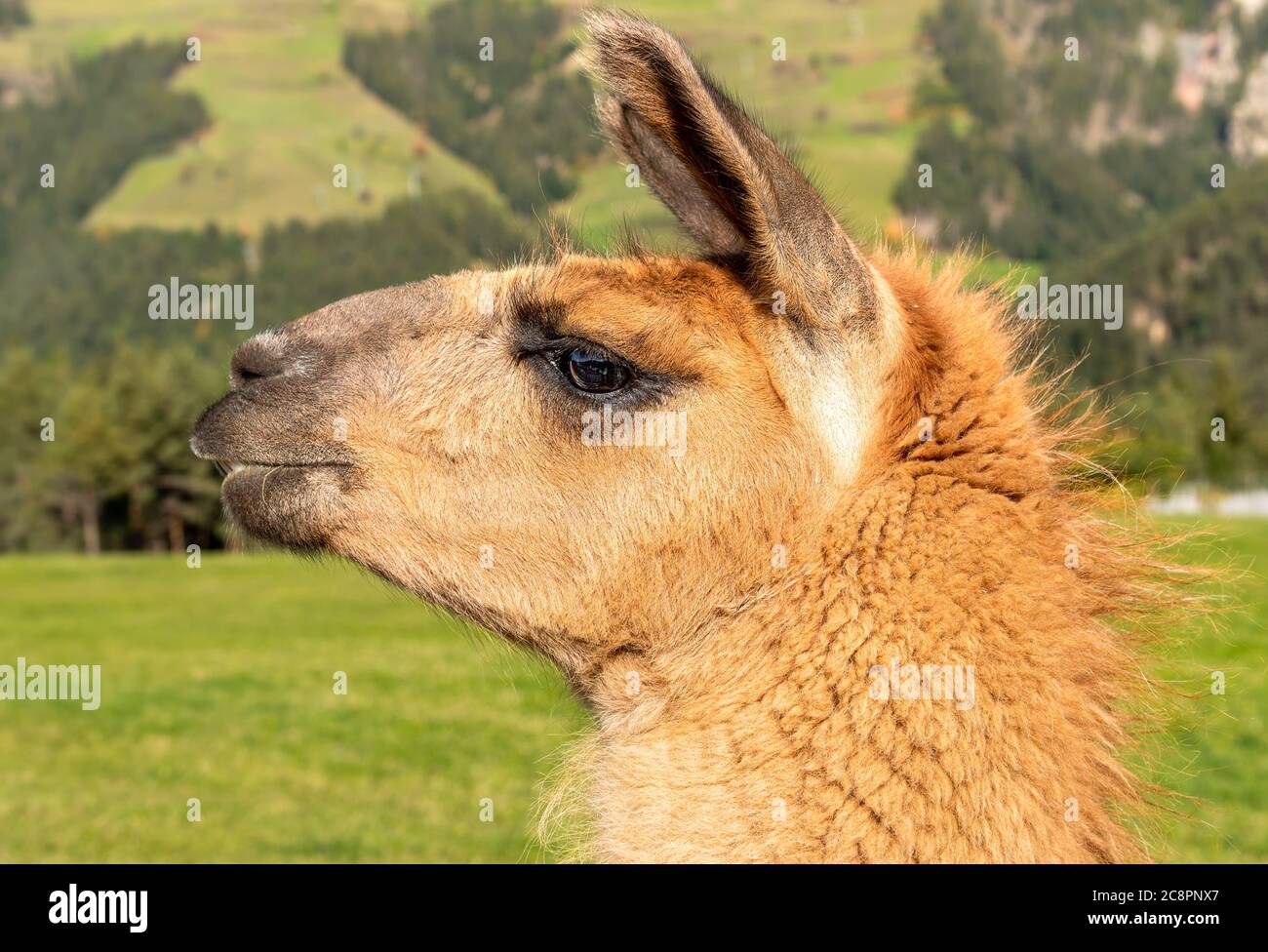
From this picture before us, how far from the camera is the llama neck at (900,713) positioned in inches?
114

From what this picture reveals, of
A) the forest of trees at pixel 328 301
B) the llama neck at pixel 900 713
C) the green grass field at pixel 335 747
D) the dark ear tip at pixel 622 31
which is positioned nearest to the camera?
the llama neck at pixel 900 713

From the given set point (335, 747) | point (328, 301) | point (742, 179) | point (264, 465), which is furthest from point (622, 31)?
point (328, 301)

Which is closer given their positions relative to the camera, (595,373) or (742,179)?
(742,179)

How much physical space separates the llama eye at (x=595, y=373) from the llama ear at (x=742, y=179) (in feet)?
1.39

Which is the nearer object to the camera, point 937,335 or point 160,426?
point 937,335

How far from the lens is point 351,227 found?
18175cm

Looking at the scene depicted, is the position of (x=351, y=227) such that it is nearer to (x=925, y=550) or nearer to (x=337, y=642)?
(x=337, y=642)

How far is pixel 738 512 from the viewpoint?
10.6ft

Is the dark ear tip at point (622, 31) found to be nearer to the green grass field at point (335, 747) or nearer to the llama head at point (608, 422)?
the llama head at point (608, 422)

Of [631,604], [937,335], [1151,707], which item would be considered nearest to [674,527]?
[631,604]

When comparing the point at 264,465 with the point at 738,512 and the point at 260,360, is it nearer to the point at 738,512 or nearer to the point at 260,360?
the point at 260,360

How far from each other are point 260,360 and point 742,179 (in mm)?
1437

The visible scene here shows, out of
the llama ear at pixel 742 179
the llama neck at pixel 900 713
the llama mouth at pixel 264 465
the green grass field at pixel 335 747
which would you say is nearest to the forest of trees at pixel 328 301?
the llama mouth at pixel 264 465
